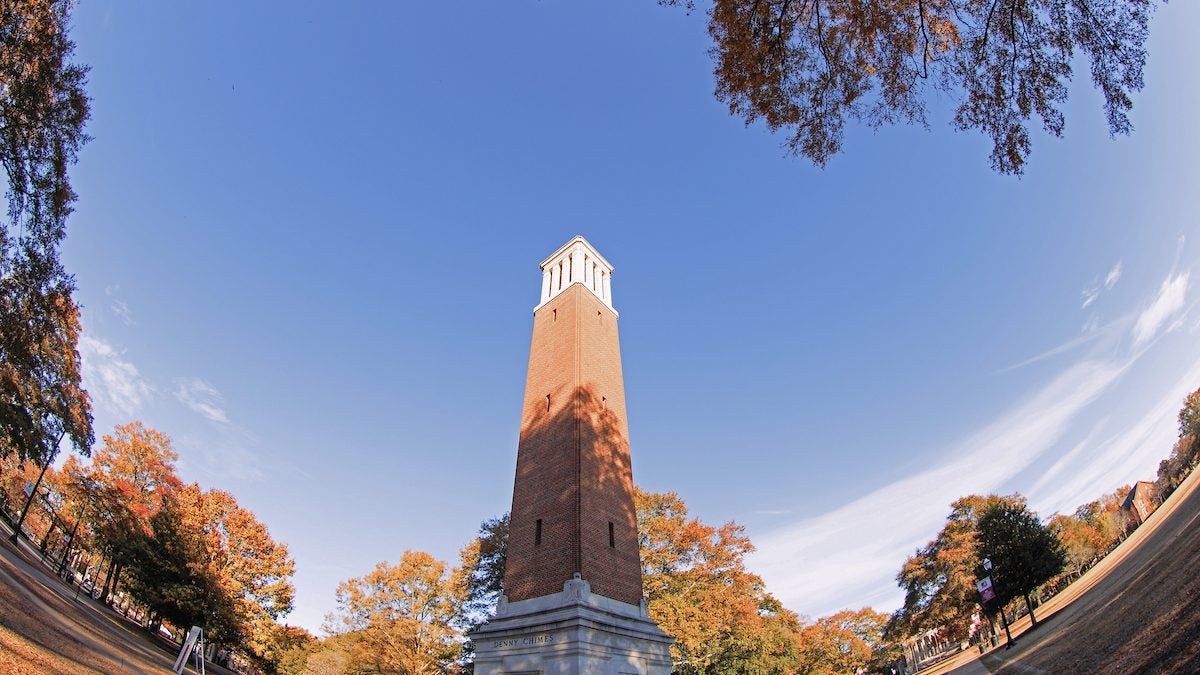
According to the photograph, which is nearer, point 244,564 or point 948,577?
point 244,564

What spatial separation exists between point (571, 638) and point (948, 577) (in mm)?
41655

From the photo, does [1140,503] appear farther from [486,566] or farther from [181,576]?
[181,576]

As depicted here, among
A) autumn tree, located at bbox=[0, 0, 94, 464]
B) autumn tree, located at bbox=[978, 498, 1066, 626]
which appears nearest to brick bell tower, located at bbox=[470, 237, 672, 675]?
autumn tree, located at bbox=[0, 0, 94, 464]

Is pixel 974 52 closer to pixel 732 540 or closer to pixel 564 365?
pixel 564 365

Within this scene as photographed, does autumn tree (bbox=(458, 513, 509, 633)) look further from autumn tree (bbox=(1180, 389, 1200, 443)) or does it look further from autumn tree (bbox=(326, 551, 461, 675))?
autumn tree (bbox=(1180, 389, 1200, 443))

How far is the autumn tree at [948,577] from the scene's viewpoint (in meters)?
42.5

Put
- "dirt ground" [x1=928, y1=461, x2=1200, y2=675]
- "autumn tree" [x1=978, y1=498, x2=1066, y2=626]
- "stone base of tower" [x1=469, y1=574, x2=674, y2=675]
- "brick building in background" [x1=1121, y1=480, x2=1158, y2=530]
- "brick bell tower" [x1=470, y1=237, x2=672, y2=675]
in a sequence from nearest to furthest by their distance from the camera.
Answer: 1. "dirt ground" [x1=928, y1=461, x2=1200, y2=675]
2. "stone base of tower" [x1=469, y1=574, x2=674, y2=675]
3. "brick bell tower" [x1=470, y1=237, x2=672, y2=675]
4. "autumn tree" [x1=978, y1=498, x2=1066, y2=626]
5. "brick building in background" [x1=1121, y1=480, x2=1158, y2=530]

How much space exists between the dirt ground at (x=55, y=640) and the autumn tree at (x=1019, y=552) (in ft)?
155

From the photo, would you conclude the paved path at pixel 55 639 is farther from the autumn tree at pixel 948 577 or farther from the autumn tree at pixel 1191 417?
the autumn tree at pixel 1191 417

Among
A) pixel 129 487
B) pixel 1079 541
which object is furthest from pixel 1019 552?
pixel 129 487

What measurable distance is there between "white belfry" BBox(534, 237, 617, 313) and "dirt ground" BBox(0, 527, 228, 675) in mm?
17708

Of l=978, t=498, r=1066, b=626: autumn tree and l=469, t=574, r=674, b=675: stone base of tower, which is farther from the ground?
l=978, t=498, r=1066, b=626: autumn tree

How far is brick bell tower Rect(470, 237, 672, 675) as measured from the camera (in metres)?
14.8

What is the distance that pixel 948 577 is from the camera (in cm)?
4306
